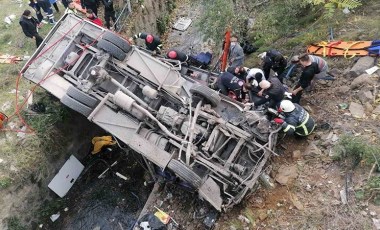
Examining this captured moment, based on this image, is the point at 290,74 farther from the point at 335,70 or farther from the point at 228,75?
the point at 228,75

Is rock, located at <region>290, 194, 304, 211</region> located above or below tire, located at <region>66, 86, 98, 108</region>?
below

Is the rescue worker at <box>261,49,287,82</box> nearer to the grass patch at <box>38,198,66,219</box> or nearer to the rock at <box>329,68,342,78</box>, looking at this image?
the rock at <box>329,68,342,78</box>

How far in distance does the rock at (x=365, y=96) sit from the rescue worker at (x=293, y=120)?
1088mm

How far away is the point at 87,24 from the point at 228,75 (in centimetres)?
292

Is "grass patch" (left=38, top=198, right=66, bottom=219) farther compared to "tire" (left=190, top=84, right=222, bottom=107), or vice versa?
"grass patch" (left=38, top=198, right=66, bottom=219)

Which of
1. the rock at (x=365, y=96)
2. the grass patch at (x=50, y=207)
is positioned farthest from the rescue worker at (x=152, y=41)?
the rock at (x=365, y=96)

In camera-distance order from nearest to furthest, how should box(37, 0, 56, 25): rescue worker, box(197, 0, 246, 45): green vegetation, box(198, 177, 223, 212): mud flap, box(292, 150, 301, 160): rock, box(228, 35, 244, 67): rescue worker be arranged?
box(198, 177, 223, 212): mud flap
box(292, 150, 301, 160): rock
box(228, 35, 244, 67): rescue worker
box(197, 0, 246, 45): green vegetation
box(37, 0, 56, 25): rescue worker

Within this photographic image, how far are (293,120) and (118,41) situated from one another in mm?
3361

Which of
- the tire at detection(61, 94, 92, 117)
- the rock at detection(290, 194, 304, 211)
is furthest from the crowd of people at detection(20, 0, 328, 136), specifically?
the tire at detection(61, 94, 92, 117)

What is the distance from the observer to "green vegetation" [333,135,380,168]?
5.49 m

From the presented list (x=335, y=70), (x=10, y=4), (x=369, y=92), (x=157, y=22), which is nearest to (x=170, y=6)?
(x=157, y=22)

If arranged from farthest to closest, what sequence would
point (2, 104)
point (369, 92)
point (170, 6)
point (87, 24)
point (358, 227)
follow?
point (170, 6), point (2, 104), point (87, 24), point (369, 92), point (358, 227)

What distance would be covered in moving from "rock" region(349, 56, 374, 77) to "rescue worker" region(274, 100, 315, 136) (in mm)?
1567

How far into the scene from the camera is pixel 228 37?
26.1ft
